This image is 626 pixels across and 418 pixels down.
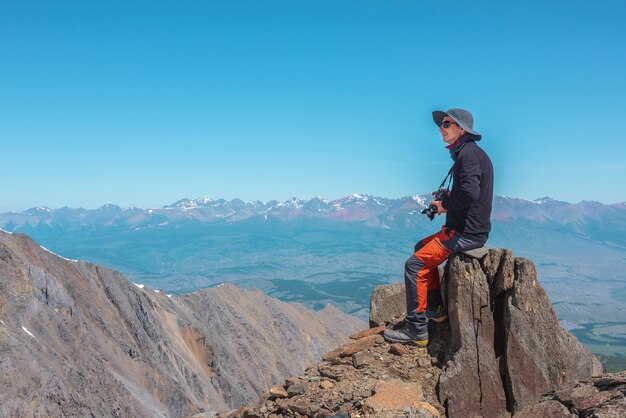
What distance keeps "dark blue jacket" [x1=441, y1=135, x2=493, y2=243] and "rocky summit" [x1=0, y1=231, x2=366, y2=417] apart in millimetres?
11687

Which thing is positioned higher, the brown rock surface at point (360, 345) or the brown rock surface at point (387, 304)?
the brown rock surface at point (387, 304)

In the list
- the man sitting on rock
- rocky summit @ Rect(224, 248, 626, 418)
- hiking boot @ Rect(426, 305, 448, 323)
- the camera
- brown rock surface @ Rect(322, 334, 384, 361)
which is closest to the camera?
rocky summit @ Rect(224, 248, 626, 418)

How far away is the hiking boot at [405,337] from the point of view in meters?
9.88

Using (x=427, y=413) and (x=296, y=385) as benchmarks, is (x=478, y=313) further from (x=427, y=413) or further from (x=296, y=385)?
(x=296, y=385)

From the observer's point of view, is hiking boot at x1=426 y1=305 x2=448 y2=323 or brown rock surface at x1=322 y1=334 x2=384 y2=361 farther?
brown rock surface at x1=322 y1=334 x2=384 y2=361

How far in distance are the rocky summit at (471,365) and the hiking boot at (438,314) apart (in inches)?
11.6

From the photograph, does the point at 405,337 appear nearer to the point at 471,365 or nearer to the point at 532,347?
the point at 471,365

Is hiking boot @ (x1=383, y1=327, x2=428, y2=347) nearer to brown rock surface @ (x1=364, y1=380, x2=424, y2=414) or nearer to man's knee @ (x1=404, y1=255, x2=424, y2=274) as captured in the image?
brown rock surface @ (x1=364, y1=380, x2=424, y2=414)

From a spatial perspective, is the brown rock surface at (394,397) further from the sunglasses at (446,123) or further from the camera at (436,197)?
the sunglasses at (446,123)

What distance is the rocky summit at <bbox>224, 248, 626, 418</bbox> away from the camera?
8.78 meters

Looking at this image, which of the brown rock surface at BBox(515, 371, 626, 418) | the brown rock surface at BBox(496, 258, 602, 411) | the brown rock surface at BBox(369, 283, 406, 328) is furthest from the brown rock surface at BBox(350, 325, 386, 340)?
the brown rock surface at BBox(515, 371, 626, 418)

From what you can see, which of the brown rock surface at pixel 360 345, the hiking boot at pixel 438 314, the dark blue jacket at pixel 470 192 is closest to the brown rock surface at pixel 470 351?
the hiking boot at pixel 438 314

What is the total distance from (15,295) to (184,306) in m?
36.9

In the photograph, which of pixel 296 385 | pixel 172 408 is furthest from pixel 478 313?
pixel 172 408
